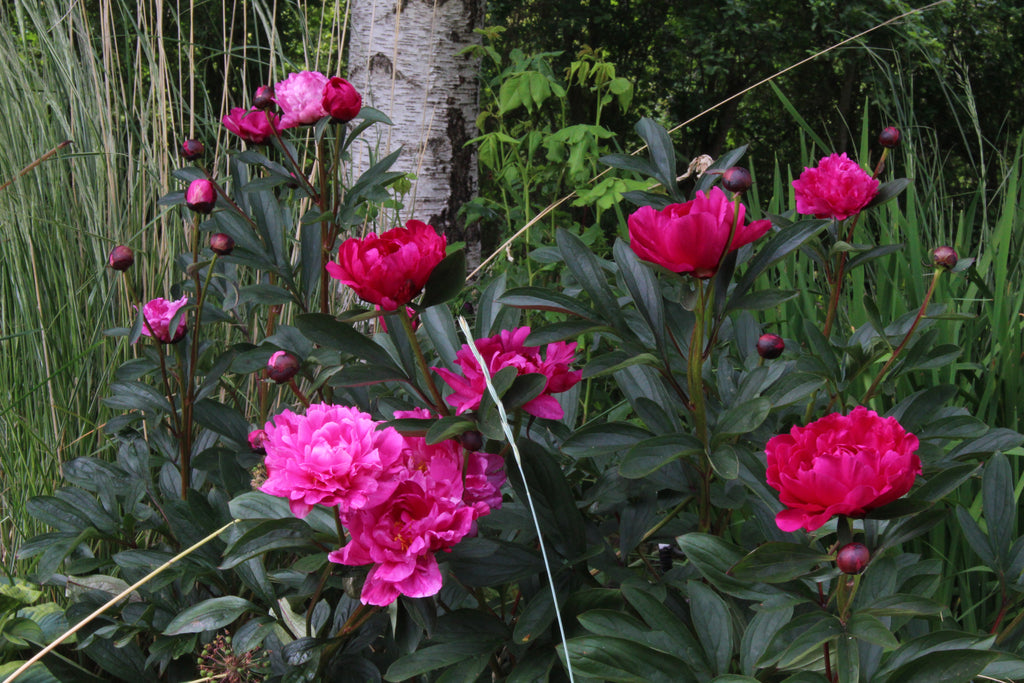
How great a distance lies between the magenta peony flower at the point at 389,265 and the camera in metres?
0.69

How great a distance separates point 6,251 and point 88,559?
700 mm

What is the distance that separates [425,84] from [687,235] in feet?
6.40

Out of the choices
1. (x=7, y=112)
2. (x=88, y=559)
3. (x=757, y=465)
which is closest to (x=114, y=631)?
(x=88, y=559)

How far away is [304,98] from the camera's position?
3.53 feet

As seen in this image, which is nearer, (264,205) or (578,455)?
(578,455)

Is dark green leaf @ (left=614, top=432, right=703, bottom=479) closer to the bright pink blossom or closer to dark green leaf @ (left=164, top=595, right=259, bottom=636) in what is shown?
the bright pink blossom

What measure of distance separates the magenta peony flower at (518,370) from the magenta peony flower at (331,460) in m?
0.09

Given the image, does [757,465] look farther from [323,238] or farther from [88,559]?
[88,559]

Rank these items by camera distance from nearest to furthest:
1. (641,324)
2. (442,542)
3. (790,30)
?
(442,542), (641,324), (790,30)

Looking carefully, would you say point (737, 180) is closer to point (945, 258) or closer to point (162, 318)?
point (945, 258)

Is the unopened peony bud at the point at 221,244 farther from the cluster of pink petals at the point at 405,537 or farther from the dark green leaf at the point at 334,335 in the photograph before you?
the cluster of pink petals at the point at 405,537

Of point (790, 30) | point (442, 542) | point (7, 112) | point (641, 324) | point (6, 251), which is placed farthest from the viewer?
point (790, 30)

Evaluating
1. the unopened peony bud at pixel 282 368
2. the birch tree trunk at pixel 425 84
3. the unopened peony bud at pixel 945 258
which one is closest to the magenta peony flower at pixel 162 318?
the unopened peony bud at pixel 282 368

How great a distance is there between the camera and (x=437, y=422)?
27.9 inches
